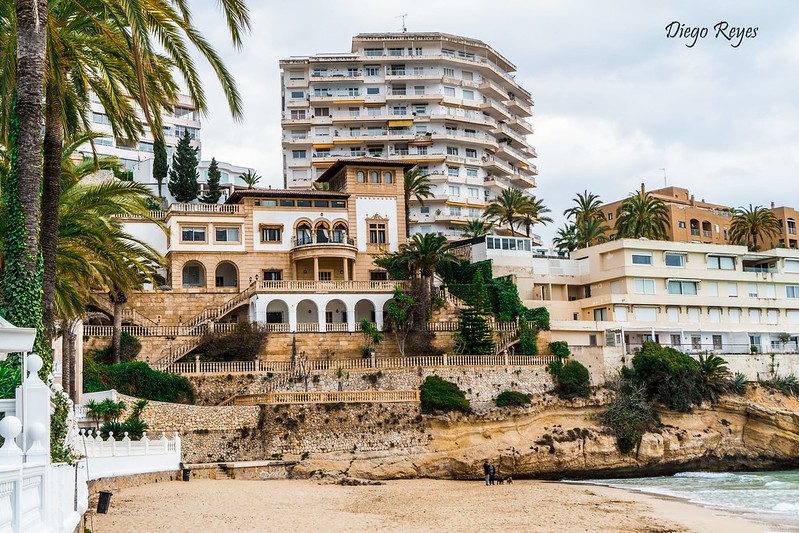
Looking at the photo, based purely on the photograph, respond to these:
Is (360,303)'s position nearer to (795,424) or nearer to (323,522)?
(795,424)

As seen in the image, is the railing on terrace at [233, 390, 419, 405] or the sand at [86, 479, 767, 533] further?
the railing on terrace at [233, 390, 419, 405]

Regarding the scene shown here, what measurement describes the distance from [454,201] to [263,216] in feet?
112

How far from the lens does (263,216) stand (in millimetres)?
59000

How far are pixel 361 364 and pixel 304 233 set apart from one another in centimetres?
1446

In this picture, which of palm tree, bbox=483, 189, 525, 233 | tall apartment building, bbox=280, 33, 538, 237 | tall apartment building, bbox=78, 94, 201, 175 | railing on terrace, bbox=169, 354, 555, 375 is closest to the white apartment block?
palm tree, bbox=483, 189, 525, 233

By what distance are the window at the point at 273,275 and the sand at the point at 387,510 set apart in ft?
75.4

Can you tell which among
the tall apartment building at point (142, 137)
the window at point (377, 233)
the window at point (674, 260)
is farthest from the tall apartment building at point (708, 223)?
the tall apartment building at point (142, 137)

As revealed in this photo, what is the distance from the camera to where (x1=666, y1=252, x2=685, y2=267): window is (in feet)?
210

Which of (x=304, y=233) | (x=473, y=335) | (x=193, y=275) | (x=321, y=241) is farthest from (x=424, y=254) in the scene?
(x=193, y=275)

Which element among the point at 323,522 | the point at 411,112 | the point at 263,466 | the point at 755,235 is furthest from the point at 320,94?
the point at 323,522

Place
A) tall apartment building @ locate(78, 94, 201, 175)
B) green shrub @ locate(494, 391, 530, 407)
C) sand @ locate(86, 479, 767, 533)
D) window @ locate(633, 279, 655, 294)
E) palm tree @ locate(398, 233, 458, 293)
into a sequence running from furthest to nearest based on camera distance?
tall apartment building @ locate(78, 94, 201, 175) → window @ locate(633, 279, 655, 294) → palm tree @ locate(398, 233, 458, 293) → green shrub @ locate(494, 391, 530, 407) → sand @ locate(86, 479, 767, 533)

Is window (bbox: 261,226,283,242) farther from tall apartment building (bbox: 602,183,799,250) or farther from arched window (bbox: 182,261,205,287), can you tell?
tall apartment building (bbox: 602,183,799,250)

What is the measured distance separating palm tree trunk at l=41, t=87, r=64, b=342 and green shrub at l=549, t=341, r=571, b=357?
37772 mm

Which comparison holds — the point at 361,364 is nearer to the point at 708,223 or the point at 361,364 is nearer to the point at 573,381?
the point at 573,381
